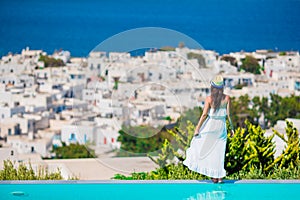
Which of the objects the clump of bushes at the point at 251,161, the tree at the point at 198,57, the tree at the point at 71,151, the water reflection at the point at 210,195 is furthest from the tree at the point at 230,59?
the water reflection at the point at 210,195

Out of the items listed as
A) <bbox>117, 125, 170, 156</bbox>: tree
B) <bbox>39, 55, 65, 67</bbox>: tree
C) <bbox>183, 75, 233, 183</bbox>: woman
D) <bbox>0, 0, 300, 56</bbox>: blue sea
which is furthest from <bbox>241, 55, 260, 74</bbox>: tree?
<bbox>183, 75, 233, 183</bbox>: woman

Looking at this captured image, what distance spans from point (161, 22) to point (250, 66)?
234 inches

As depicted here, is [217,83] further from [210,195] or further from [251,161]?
[251,161]

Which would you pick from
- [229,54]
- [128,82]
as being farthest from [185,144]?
[229,54]

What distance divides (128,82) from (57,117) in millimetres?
13942

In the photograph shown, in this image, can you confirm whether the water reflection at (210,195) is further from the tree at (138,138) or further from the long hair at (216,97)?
the tree at (138,138)

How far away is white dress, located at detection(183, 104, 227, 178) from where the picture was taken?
2.59m

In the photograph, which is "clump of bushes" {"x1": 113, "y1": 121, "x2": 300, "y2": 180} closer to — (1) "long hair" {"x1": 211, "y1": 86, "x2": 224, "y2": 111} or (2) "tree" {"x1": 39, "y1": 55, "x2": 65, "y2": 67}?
(1) "long hair" {"x1": 211, "y1": 86, "x2": 224, "y2": 111}

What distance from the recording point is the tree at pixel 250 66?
70.9ft

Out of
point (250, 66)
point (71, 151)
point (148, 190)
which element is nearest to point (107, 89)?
point (148, 190)

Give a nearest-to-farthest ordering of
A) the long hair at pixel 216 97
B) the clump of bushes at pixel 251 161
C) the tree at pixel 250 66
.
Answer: the long hair at pixel 216 97
the clump of bushes at pixel 251 161
the tree at pixel 250 66

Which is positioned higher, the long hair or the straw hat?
the straw hat

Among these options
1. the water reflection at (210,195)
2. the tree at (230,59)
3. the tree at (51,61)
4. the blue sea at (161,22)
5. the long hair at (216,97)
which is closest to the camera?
the water reflection at (210,195)

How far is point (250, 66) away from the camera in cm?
2194
